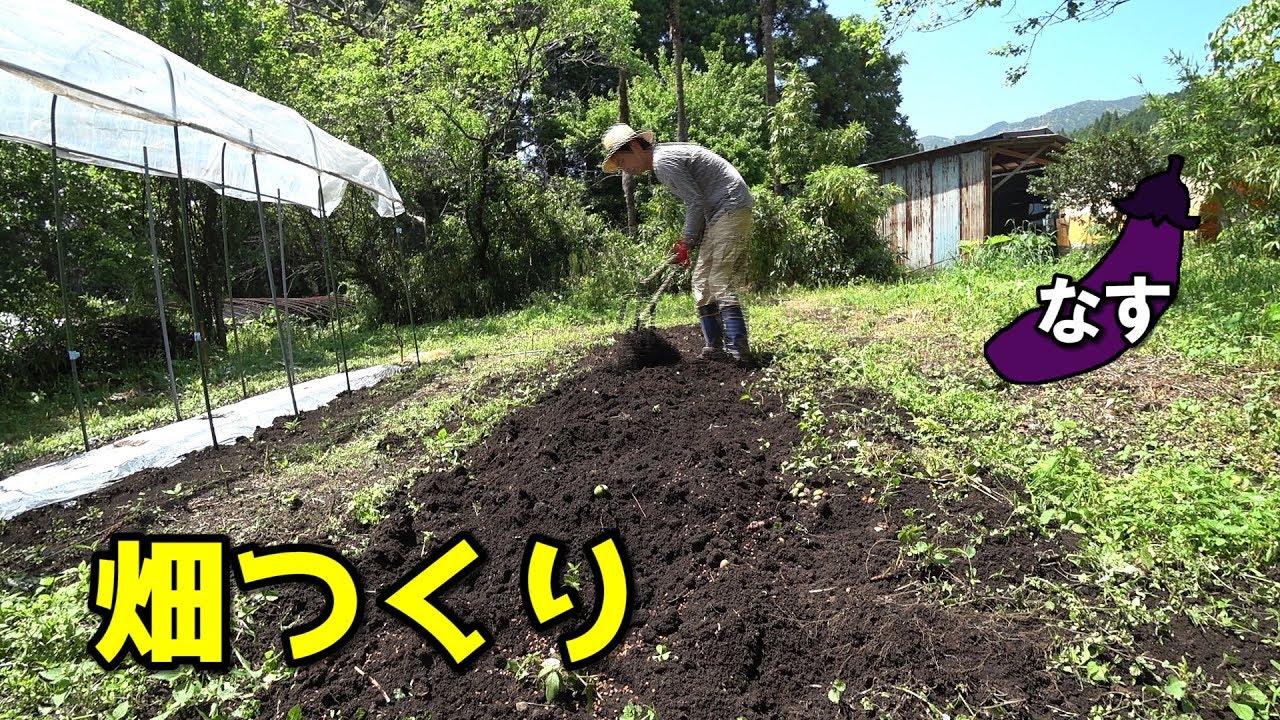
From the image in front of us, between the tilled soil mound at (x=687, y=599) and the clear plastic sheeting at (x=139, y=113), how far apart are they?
2.71m

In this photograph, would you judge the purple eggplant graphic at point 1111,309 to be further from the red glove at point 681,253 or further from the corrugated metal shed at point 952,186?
the corrugated metal shed at point 952,186

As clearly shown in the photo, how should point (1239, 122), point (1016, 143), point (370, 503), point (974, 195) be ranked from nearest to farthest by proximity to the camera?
point (370, 503) → point (1239, 122) → point (974, 195) → point (1016, 143)

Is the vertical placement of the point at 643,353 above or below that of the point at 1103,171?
below

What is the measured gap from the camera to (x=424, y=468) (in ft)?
10.5

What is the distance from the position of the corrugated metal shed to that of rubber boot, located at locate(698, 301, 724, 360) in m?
8.06

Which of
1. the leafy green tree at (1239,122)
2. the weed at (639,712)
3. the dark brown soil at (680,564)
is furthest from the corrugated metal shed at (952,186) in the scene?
the weed at (639,712)

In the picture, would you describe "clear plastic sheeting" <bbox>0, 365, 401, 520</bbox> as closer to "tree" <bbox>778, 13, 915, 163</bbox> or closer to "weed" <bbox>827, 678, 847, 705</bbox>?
"weed" <bbox>827, 678, 847, 705</bbox>

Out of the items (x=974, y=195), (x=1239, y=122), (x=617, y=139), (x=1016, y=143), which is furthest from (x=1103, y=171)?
(x=617, y=139)

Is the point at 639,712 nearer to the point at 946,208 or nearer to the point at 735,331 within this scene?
the point at 735,331

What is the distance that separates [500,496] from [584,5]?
11578mm

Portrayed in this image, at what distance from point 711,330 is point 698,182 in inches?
37.7

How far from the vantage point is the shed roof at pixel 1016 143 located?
38.0 feet

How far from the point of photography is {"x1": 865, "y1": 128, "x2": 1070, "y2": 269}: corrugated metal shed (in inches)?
467

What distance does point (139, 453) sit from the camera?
4.29 m
